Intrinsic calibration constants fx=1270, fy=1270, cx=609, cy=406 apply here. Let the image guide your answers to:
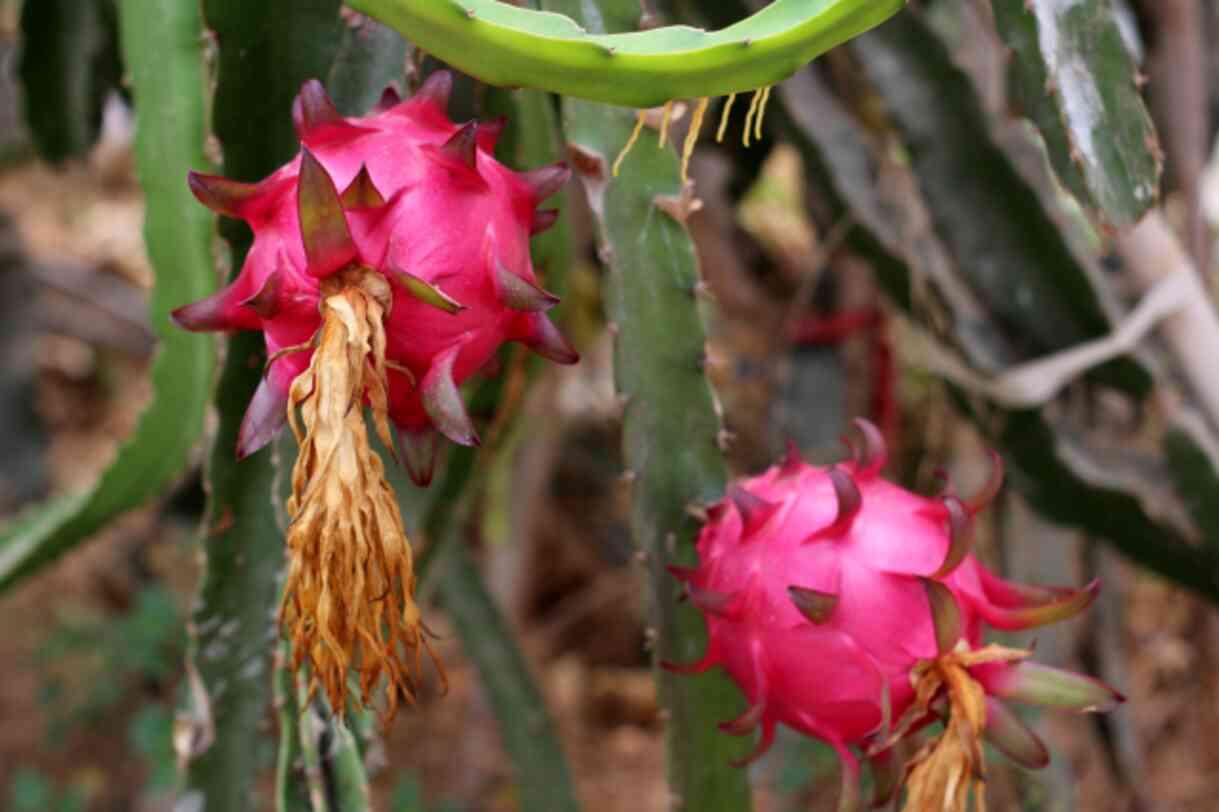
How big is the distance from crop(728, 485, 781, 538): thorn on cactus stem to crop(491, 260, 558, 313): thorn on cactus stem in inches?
6.2

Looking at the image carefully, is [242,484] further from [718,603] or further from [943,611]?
[943,611]

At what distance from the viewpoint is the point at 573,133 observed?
704mm

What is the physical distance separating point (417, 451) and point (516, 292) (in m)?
0.09

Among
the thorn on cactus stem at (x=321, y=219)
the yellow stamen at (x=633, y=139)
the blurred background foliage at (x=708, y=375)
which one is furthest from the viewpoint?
the blurred background foliage at (x=708, y=375)

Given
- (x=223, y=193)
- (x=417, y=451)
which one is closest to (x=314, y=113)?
(x=223, y=193)

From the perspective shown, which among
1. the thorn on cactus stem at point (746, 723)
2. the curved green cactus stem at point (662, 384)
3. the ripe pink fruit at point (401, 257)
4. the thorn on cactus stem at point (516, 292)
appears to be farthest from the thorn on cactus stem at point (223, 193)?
the thorn on cactus stem at point (746, 723)

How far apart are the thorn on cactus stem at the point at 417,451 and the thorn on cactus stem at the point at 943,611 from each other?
0.23 m

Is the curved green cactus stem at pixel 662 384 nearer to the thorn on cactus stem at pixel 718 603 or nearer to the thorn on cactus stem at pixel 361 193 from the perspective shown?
the thorn on cactus stem at pixel 718 603

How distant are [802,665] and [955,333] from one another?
18.9 inches

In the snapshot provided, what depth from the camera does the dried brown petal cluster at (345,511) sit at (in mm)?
501

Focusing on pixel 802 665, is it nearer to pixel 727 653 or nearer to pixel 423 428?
pixel 727 653

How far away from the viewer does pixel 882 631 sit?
577mm

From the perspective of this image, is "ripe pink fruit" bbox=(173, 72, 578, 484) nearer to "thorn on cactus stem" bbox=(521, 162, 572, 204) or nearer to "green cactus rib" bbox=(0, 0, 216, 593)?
"thorn on cactus stem" bbox=(521, 162, 572, 204)

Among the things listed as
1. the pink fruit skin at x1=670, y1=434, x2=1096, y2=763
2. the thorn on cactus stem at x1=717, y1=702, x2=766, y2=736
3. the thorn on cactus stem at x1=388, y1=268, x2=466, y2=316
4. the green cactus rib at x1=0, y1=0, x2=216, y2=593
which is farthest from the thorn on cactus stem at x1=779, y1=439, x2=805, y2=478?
the green cactus rib at x1=0, y1=0, x2=216, y2=593
